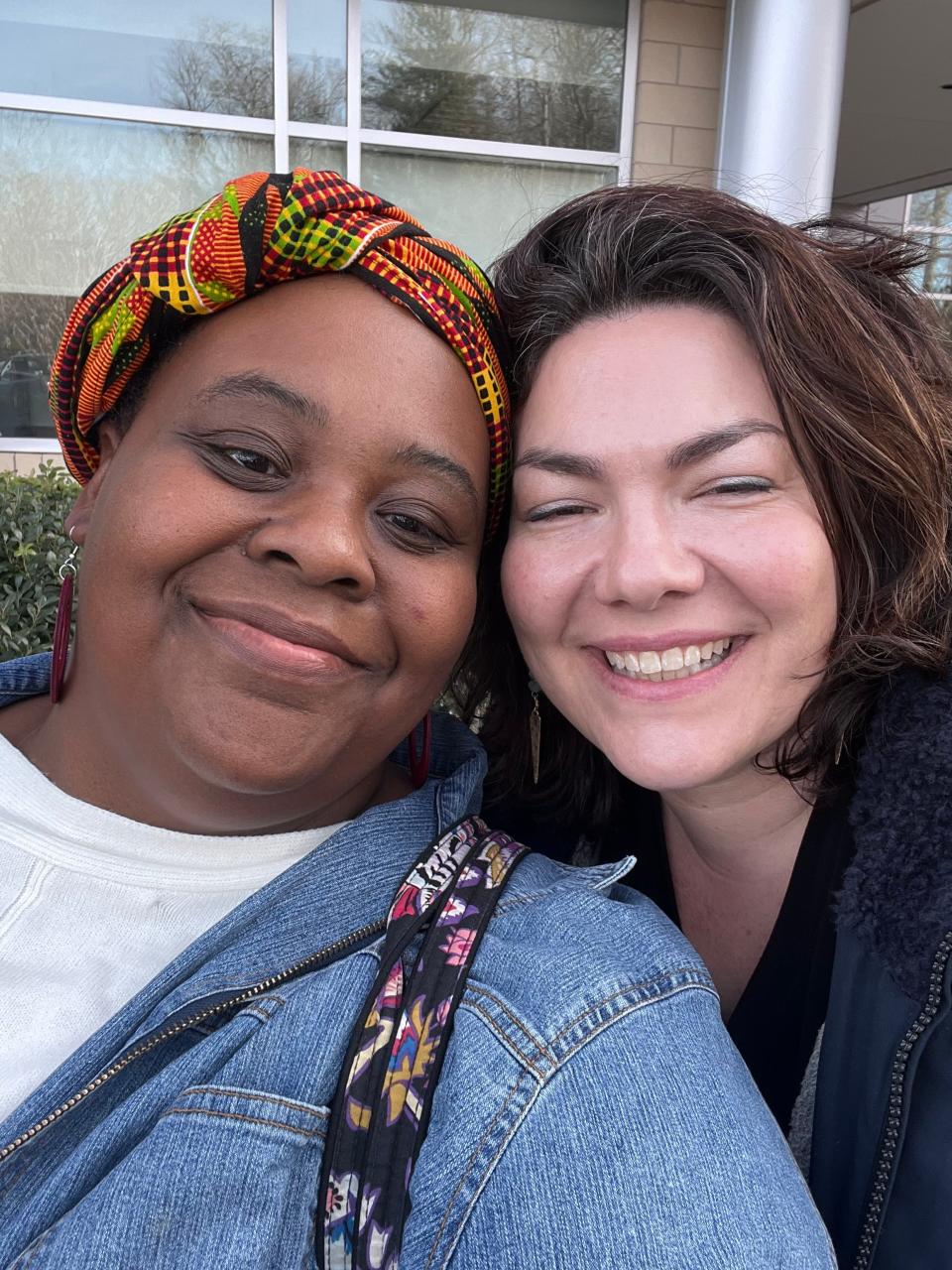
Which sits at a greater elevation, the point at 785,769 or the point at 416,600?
the point at 416,600

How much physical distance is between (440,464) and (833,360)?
696 mm

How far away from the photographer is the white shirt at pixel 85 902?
1.59 meters

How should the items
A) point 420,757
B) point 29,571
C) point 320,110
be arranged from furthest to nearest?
1. point 320,110
2. point 29,571
3. point 420,757

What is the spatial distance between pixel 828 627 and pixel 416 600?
2.39 feet

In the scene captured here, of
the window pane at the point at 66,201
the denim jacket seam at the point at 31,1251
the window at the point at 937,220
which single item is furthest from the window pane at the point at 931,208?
the denim jacket seam at the point at 31,1251

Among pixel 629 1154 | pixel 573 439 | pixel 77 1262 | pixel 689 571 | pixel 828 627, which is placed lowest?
pixel 77 1262

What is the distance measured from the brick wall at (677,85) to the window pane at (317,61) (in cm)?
180

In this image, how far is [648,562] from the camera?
5.64ft

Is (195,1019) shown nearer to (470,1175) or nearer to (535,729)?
(470,1175)

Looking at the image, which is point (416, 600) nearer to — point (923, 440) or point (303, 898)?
point (303, 898)

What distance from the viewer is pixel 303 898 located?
1634 millimetres

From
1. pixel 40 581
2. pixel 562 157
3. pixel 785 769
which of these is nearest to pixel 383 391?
pixel 785 769

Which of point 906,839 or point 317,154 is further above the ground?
point 317,154

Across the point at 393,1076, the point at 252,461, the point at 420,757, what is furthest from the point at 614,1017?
the point at 252,461
